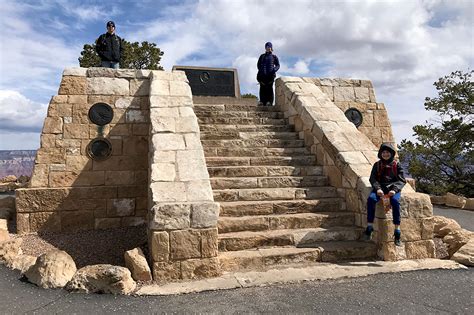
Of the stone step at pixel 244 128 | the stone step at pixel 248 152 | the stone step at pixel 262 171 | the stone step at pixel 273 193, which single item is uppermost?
the stone step at pixel 244 128

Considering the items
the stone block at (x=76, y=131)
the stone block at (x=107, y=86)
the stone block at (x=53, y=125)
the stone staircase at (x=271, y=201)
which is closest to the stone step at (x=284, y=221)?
the stone staircase at (x=271, y=201)

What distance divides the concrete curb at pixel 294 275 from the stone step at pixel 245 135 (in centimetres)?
328

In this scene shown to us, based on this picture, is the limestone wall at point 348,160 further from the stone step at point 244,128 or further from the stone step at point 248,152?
the stone step at point 248,152

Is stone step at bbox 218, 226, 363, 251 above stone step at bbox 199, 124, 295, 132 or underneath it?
underneath

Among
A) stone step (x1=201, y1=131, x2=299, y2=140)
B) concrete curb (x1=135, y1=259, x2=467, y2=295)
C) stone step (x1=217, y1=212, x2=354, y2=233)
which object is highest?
stone step (x1=201, y1=131, x2=299, y2=140)

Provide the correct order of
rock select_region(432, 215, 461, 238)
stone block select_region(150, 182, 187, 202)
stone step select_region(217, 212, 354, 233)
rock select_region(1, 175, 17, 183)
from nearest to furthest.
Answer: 1. stone block select_region(150, 182, 187, 202)
2. stone step select_region(217, 212, 354, 233)
3. rock select_region(432, 215, 461, 238)
4. rock select_region(1, 175, 17, 183)

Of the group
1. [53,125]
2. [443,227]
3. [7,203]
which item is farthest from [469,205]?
[7,203]

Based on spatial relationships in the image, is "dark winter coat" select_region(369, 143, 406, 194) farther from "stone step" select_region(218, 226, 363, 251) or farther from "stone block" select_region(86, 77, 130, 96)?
"stone block" select_region(86, 77, 130, 96)

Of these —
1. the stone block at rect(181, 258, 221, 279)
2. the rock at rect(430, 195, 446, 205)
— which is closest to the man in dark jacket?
the stone block at rect(181, 258, 221, 279)

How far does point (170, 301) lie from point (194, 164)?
1911 millimetres

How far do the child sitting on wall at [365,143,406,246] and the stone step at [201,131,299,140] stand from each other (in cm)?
262

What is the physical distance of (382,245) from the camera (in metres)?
4.57

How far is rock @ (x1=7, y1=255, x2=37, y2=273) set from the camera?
431cm

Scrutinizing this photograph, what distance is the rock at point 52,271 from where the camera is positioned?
12.3 ft
